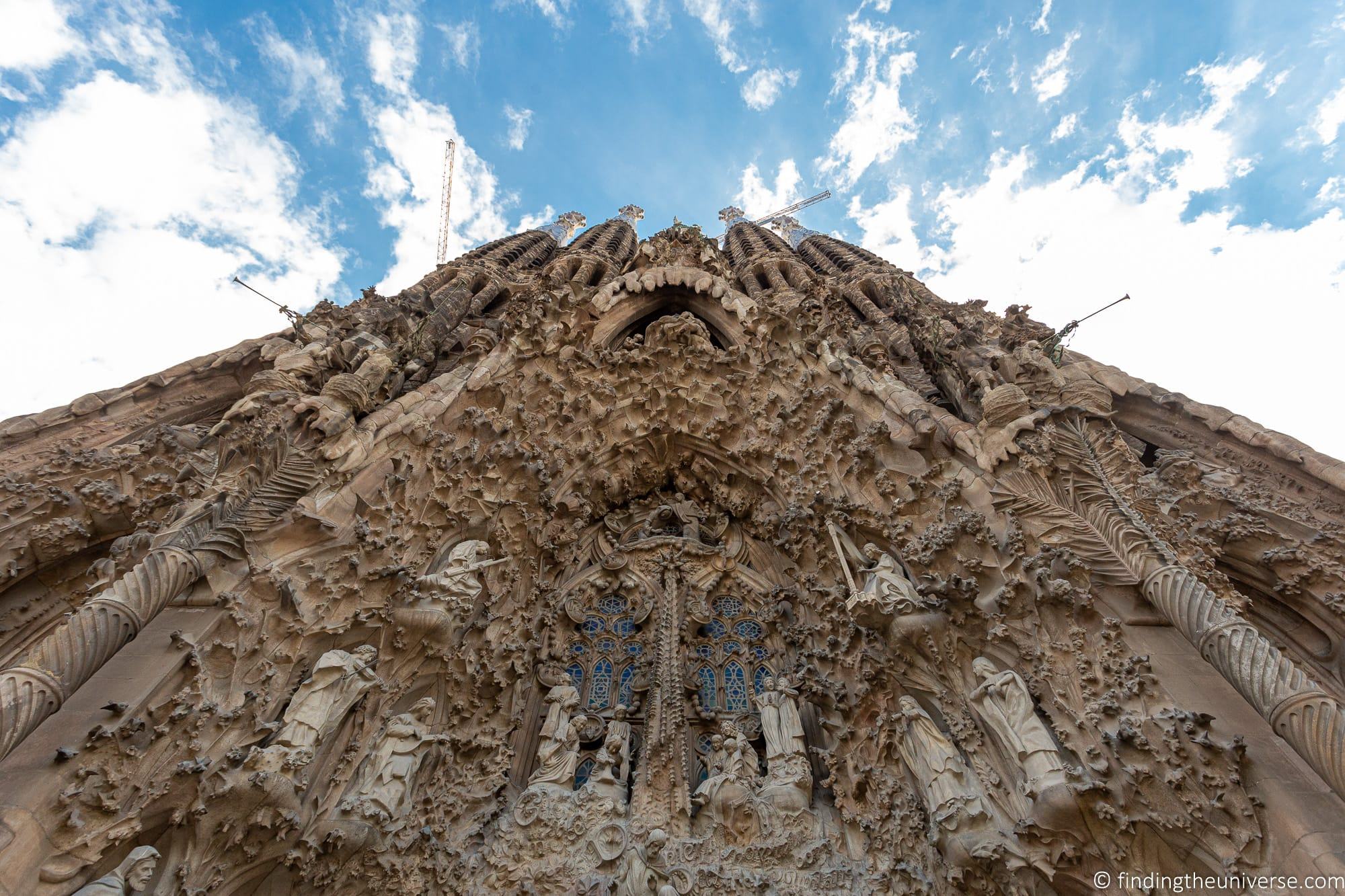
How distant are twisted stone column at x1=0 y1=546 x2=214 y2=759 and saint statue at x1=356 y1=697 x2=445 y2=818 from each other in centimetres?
178

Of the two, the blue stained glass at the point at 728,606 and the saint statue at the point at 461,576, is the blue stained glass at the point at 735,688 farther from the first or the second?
the saint statue at the point at 461,576

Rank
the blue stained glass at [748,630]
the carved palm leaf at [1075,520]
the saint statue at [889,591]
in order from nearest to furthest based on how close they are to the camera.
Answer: the carved palm leaf at [1075,520], the saint statue at [889,591], the blue stained glass at [748,630]

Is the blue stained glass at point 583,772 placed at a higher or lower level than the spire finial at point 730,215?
lower

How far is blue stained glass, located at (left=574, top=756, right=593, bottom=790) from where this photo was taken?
6.04 metres

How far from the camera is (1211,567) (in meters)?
5.35

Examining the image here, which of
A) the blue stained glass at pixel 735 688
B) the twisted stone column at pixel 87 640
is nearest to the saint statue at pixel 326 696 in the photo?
the twisted stone column at pixel 87 640

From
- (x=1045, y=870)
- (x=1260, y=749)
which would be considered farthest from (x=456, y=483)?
(x=1260, y=749)

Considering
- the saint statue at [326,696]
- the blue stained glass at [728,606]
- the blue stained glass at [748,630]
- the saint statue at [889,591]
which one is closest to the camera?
the saint statue at [326,696]

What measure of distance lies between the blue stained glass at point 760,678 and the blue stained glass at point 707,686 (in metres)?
0.42

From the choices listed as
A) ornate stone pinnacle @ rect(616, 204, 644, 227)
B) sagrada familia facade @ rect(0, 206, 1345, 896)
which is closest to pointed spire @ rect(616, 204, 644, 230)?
ornate stone pinnacle @ rect(616, 204, 644, 227)

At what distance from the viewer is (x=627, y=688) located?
23.1ft

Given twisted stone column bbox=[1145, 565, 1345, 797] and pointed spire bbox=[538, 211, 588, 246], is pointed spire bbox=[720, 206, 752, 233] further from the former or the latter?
twisted stone column bbox=[1145, 565, 1345, 797]

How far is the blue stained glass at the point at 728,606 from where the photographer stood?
7992 millimetres

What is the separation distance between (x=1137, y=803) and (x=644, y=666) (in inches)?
176
